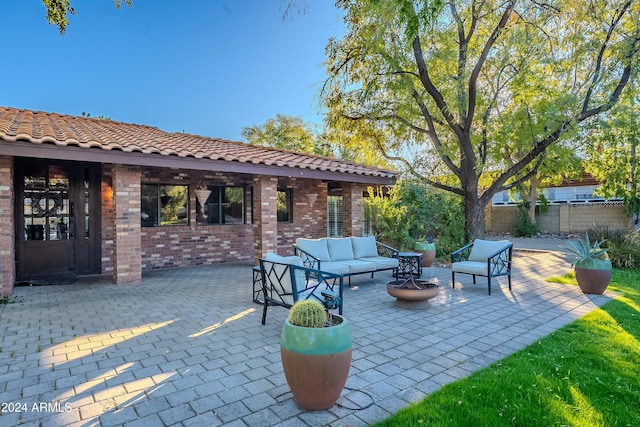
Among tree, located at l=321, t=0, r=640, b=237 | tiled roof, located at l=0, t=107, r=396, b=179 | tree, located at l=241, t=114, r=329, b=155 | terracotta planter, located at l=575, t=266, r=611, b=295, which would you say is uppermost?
tree, located at l=241, t=114, r=329, b=155

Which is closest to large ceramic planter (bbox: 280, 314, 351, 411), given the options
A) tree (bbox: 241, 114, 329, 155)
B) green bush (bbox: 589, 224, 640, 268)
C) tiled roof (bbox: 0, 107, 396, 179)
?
tiled roof (bbox: 0, 107, 396, 179)

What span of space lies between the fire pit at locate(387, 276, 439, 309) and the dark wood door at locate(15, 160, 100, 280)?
24.2ft

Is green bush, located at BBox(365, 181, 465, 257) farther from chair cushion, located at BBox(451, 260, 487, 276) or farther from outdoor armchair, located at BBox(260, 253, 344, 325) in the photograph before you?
outdoor armchair, located at BBox(260, 253, 344, 325)

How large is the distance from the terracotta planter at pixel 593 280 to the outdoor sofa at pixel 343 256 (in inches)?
132

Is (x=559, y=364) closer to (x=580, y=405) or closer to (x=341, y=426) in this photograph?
(x=580, y=405)

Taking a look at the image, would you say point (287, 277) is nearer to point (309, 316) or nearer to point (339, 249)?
point (309, 316)

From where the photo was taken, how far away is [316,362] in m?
2.62

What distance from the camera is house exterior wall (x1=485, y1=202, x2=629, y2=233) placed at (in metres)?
18.7

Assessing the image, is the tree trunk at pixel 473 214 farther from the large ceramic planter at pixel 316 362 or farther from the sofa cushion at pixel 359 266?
the large ceramic planter at pixel 316 362

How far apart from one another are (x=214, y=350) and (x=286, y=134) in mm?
22184

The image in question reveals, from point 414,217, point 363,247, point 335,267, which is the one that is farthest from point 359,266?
point 414,217

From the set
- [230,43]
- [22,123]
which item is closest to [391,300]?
[22,123]

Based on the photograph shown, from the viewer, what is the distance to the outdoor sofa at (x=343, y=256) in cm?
703

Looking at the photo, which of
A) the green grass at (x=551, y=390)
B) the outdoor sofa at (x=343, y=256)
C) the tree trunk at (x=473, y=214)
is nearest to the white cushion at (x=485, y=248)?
the outdoor sofa at (x=343, y=256)
